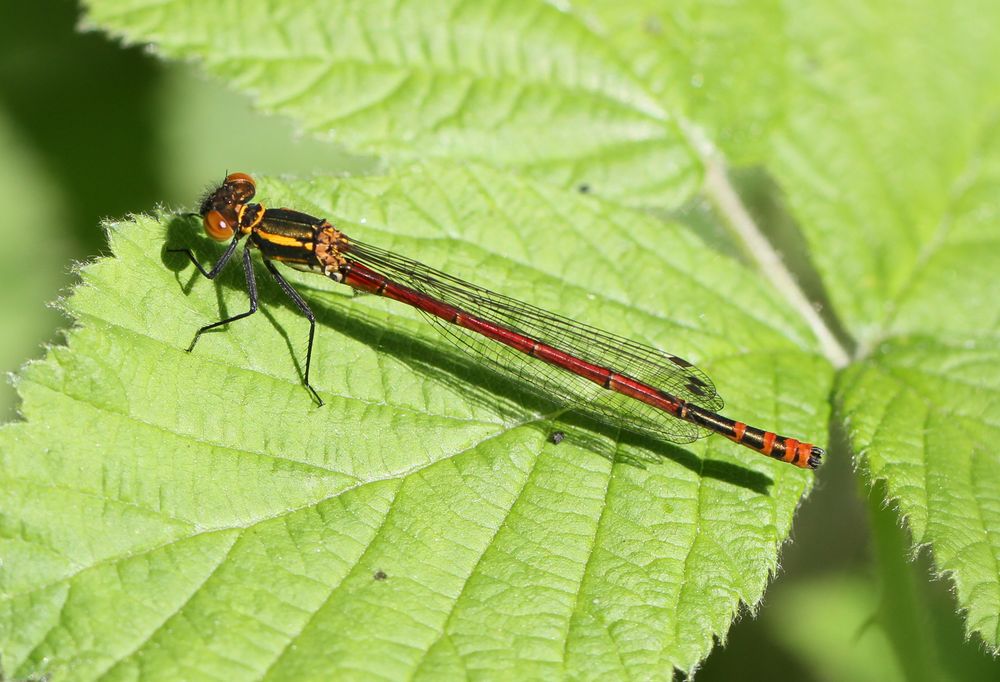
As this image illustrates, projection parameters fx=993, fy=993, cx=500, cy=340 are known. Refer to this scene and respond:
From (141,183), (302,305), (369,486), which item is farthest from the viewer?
(141,183)

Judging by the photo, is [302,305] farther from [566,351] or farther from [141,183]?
[141,183]

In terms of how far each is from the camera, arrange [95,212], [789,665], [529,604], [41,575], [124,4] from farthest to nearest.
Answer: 1. [95,212]
2. [789,665]
3. [124,4]
4. [529,604]
5. [41,575]

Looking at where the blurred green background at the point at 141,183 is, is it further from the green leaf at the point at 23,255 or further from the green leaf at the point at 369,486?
the green leaf at the point at 369,486

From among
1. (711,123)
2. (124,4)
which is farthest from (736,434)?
(124,4)

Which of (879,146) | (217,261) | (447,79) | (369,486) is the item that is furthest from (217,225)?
(879,146)

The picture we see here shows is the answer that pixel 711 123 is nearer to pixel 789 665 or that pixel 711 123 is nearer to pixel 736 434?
pixel 736 434

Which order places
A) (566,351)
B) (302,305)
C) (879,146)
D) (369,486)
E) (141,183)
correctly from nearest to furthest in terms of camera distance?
(369,486)
(302,305)
(566,351)
(879,146)
(141,183)
